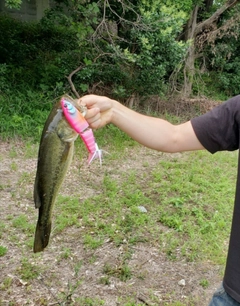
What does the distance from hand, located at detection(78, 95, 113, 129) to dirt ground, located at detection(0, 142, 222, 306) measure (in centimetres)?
167

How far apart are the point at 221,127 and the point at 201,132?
0.37 ft

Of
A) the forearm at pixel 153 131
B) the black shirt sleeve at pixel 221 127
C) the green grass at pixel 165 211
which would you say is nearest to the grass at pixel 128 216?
the green grass at pixel 165 211

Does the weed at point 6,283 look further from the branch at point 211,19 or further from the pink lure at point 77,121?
the branch at point 211,19

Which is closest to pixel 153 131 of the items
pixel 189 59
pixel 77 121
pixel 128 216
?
pixel 77 121

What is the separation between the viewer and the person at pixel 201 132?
5.55ft

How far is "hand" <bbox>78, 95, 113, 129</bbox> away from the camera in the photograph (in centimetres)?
186

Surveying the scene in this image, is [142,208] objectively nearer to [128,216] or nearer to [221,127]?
[128,216]

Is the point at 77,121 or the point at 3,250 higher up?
the point at 77,121

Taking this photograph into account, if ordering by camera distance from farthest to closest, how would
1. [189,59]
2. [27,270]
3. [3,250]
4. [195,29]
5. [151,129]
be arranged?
[189,59] → [195,29] → [3,250] → [27,270] → [151,129]

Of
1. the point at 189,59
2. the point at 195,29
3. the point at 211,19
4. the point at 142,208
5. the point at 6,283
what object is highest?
the point at 211,19

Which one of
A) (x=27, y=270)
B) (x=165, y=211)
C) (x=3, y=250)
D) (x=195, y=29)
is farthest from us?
(x=195, y=29)

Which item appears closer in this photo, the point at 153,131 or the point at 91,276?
the point at 153,131

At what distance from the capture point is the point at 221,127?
5.92 feet

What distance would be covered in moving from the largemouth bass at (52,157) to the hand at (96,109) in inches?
5.5
